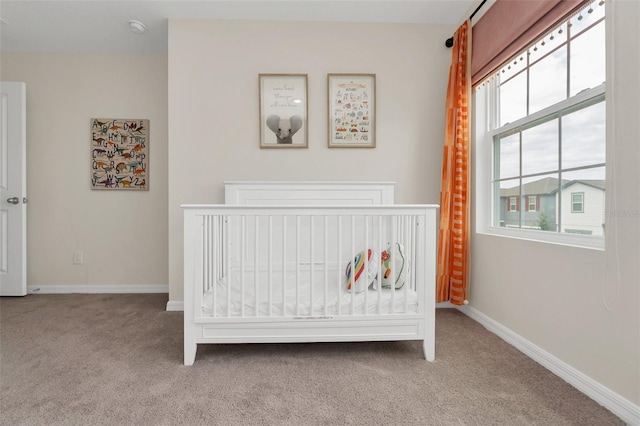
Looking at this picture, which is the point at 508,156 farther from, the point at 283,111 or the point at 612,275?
the point at 283,111

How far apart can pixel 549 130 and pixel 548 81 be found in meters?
0.27

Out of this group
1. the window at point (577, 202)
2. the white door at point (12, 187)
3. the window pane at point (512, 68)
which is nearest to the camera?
the window at point (577, 202)

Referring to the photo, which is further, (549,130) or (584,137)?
(549,130)

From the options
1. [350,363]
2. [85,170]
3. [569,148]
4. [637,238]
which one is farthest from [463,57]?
[85,170]

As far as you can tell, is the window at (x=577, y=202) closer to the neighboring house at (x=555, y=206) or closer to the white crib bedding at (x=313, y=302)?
the neighboring house at (x=555, y=206)

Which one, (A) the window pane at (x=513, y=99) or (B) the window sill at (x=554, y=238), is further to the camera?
(A) the window pane at (x=513, y=99)

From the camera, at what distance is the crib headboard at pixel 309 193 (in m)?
2.42

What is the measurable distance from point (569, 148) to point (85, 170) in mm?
3667

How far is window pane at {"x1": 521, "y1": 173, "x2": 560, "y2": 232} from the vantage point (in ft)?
5.57

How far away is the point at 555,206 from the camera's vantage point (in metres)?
1.68

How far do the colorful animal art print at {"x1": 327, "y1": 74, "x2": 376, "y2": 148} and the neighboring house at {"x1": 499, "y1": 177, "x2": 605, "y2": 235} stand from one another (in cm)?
108

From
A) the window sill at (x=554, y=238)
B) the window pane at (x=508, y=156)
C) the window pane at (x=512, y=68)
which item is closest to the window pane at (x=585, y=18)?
the window pane at (x=512, y=68)

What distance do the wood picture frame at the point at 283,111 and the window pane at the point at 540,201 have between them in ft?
5.08

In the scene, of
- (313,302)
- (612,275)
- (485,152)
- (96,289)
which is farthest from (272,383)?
(96,289)
